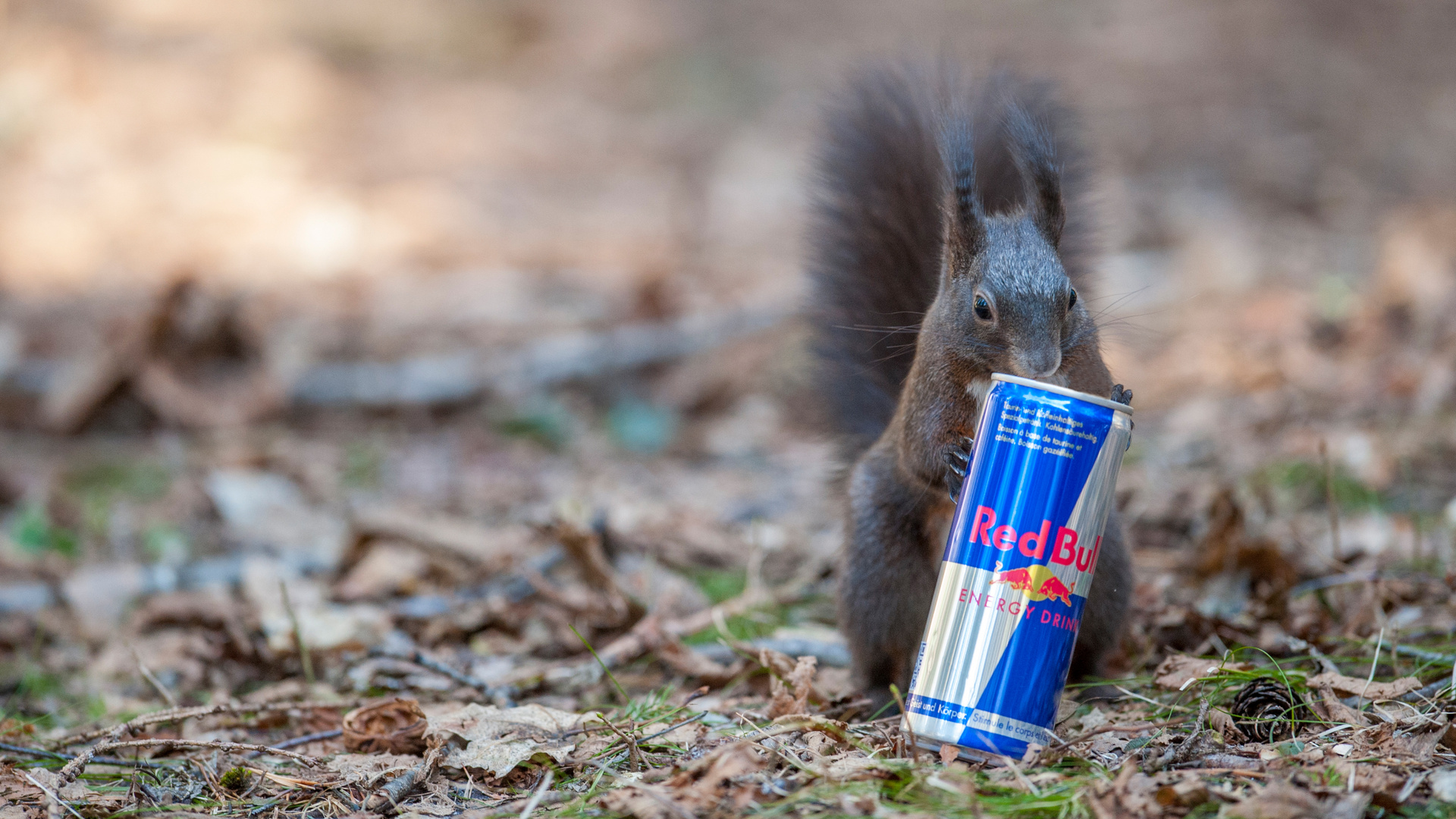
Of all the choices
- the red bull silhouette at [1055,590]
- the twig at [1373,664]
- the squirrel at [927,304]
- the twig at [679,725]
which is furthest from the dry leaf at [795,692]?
the twig at [1373,664]

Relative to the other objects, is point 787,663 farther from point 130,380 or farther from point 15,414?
point 15,414

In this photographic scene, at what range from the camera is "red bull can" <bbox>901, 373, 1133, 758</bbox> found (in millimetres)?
2021

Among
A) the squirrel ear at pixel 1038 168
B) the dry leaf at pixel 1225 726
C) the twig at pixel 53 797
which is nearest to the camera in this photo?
the twig at pixel 53 797

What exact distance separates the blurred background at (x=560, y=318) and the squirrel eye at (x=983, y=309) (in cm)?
40

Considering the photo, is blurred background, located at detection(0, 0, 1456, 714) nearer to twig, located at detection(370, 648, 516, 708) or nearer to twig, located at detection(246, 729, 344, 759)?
twig, located at detection(370, 648, 516, 708)

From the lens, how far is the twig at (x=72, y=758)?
2350mm

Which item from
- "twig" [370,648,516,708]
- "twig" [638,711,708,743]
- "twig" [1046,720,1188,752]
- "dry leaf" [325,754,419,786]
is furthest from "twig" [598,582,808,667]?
"twig" [1046,720,1188,752]

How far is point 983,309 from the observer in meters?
2.28

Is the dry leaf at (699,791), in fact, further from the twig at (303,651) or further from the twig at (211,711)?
the twig at (303,651)

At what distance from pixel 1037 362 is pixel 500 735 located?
4.36 feet

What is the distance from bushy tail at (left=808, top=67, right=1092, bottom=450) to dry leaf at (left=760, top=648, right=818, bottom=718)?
0.82m

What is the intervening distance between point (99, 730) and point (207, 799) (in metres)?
0.59

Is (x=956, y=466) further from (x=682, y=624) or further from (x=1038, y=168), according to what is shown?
(x=682, y=624)

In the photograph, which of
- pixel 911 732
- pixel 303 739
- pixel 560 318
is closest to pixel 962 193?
pixel 911 732
